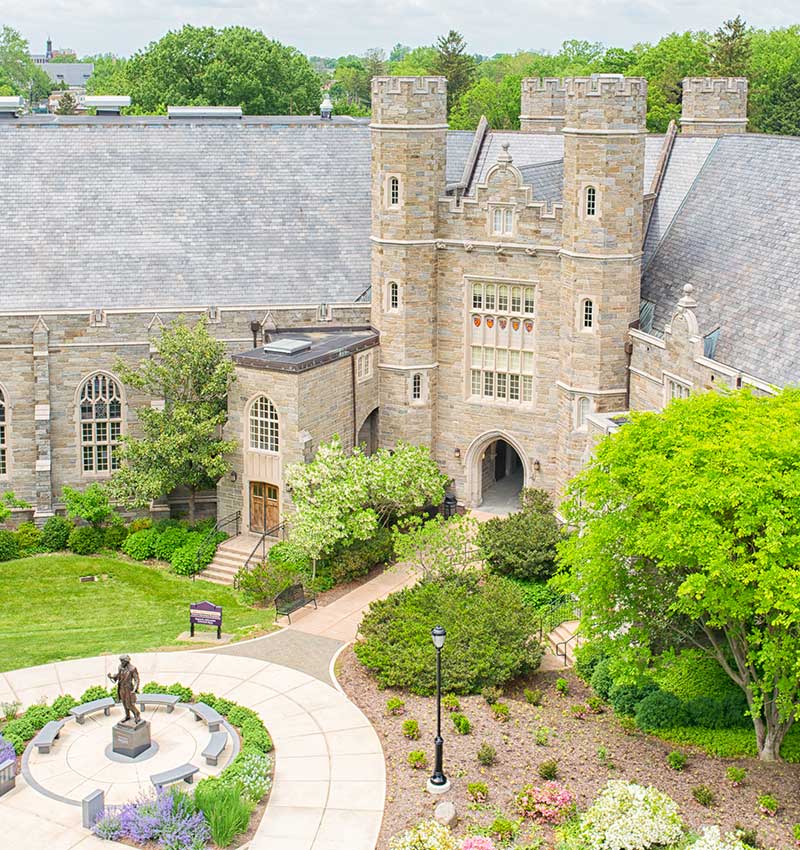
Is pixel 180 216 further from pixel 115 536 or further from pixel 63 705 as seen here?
pixel 63 705

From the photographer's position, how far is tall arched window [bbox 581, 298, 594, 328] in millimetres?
40250

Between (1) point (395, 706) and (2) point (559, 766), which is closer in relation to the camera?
(2) point (559, 766)

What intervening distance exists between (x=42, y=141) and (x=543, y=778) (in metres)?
31.6

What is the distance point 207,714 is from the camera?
29266mm

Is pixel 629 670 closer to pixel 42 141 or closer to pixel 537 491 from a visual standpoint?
pixel 537 491

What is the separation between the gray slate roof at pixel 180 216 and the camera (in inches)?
1752

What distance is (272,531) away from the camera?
41.1m

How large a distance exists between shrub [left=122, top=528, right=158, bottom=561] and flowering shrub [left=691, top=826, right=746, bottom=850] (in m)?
23.3

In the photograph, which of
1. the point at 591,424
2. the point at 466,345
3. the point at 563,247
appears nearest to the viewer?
the point at 591,424

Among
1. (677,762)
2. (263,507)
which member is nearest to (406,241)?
(263,507)

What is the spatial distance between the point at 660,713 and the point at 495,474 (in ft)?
62.2

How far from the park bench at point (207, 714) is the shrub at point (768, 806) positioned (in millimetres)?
12248

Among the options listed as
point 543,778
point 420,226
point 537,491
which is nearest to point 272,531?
point 537,491

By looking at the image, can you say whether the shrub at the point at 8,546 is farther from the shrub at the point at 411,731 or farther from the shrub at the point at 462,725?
the shrub at the point at 462,725
